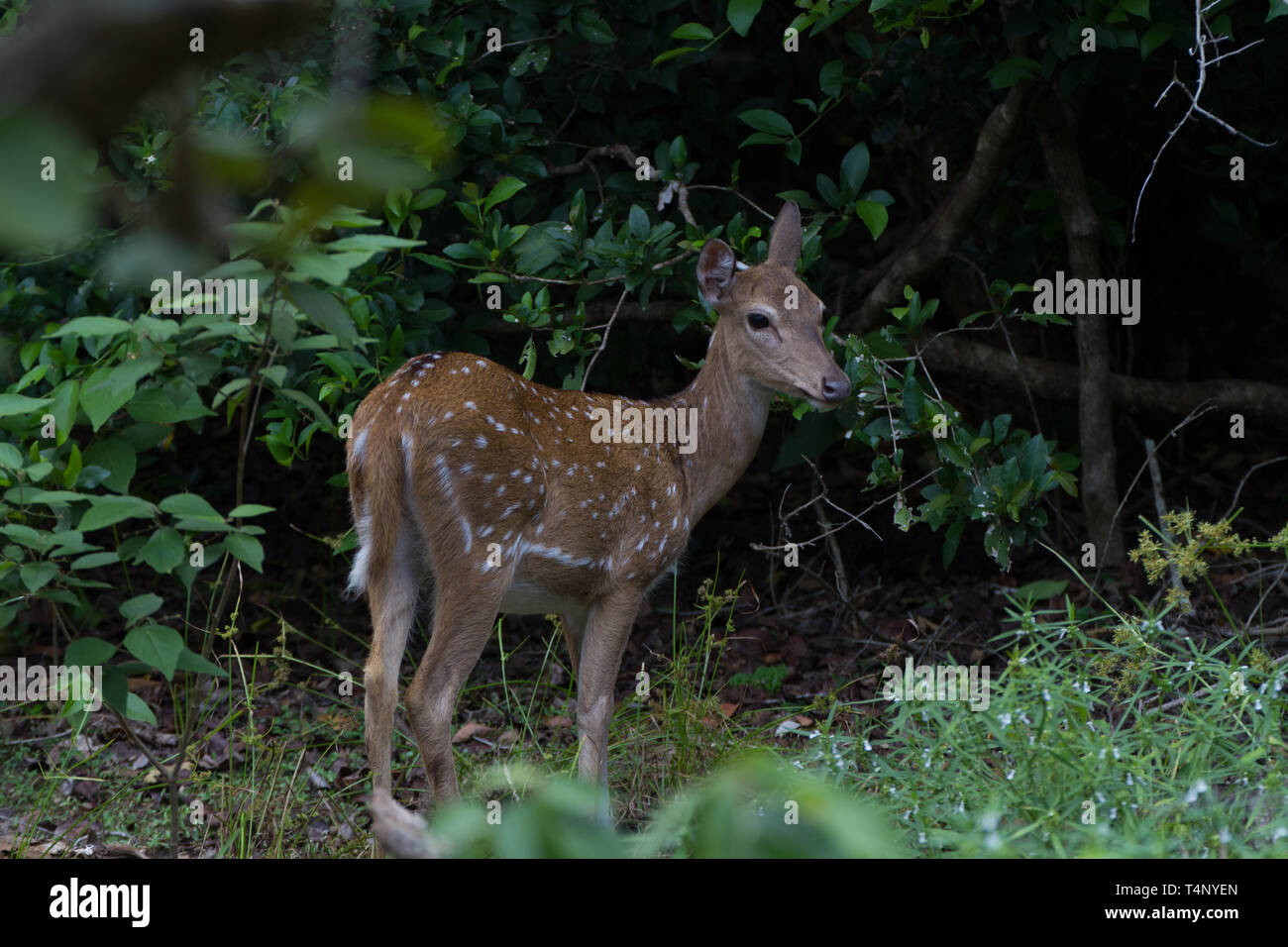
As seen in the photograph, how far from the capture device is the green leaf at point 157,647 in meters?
3.55

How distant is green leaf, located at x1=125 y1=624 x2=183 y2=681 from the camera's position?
3552mm

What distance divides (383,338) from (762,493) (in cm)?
356

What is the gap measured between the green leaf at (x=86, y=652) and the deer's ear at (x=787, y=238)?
2995mm

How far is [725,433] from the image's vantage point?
211 inches

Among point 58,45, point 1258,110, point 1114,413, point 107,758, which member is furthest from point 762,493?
point 58,45

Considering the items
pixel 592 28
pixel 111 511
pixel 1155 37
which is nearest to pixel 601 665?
pixel 111 511

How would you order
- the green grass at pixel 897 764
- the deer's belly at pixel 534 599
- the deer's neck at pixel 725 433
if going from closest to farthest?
the green grass at pixel 897 764, the deer's belly at pixel 534 599, the deer's neck at pixel 725 433

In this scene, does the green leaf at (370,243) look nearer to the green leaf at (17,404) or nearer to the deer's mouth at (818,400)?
the green leaf at (17,404)

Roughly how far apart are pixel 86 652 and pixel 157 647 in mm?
194

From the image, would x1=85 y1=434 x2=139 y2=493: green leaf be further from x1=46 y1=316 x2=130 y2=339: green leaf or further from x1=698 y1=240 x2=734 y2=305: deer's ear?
x1=698 y1=240 x2=734 y2=305: deer's ear

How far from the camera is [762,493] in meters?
8.30

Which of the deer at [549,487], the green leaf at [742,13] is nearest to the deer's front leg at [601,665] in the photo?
the deer at [549,487]

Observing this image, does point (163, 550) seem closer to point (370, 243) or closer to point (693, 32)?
point (370, 243)

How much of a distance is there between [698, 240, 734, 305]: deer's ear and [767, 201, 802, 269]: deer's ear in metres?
0.25
